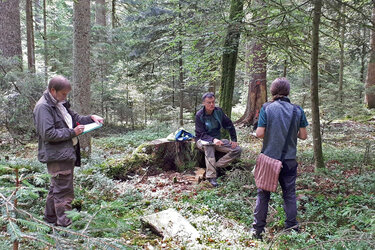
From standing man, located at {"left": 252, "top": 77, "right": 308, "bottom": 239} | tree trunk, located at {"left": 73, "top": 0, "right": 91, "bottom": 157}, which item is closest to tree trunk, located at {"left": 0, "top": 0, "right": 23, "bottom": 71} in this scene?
tree trunk, located at {"left": 73, "top": 0, "right": 91, "bottom": 157}

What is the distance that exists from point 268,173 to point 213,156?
2.42 metres

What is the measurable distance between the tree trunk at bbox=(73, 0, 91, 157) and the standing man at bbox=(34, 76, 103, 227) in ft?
11.4

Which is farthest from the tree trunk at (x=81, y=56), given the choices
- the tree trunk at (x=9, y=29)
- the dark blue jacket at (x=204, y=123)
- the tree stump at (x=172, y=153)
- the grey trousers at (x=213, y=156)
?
the tree trunk at (x=9, y=29)

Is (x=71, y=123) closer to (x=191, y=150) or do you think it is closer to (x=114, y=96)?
(x=191, y=150)

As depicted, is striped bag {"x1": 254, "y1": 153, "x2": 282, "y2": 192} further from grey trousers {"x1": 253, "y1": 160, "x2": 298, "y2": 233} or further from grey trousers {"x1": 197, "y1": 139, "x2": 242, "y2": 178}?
grey trousers {"x1": 197, "y1": 139, "x2": 242, "y2": 178}

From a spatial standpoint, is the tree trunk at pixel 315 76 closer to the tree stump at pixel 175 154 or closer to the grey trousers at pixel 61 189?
the tree stump at pixel 175 154

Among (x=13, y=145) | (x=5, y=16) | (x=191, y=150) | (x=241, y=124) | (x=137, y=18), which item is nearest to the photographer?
(x=191, y=150)

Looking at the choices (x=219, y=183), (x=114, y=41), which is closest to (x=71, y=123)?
(x=219, y=183)

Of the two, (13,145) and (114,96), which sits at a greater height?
(114,96)

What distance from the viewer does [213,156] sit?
5.63 m

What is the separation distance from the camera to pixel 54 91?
3059 mm

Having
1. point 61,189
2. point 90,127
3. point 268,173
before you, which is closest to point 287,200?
point 268,173

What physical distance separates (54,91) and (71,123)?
0.48 meters

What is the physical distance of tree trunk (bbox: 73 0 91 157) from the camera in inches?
251
